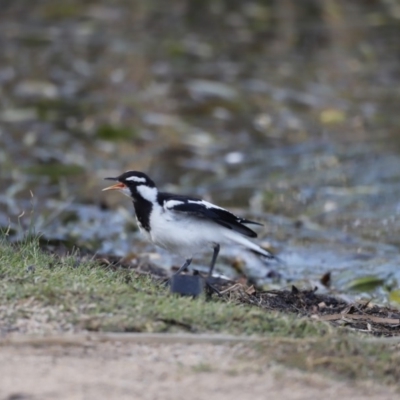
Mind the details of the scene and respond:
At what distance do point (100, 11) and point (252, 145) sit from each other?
773 cm

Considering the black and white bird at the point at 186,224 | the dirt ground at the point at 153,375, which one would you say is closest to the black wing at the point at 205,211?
the black and white bird at the point at 186,224

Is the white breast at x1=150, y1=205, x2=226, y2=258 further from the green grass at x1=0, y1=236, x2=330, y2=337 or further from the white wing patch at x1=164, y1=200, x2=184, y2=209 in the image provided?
the green grass at x1=0, y1=236, x2=330, y2=337

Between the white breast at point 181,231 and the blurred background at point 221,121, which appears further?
the blurred background at point 221,121

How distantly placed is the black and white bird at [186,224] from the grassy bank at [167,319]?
0.99m

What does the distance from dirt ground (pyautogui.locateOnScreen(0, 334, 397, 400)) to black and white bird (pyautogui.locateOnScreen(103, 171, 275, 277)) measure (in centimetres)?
193

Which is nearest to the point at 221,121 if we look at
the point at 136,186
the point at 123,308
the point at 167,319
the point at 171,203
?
the point at 136,186

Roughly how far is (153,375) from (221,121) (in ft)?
35.3

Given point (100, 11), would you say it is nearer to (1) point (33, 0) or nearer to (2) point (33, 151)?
(1) point (33, 0)

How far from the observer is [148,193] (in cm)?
751

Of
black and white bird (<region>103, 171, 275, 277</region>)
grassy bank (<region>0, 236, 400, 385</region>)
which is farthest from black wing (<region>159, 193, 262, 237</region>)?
grassy bank (<region>0, 236, 400, 385</region>)

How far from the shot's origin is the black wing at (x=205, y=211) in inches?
286

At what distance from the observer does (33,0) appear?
2173 cm

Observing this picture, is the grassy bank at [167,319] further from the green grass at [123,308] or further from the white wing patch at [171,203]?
the white wing patch at [171,203]

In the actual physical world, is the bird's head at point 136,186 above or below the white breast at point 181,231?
above
